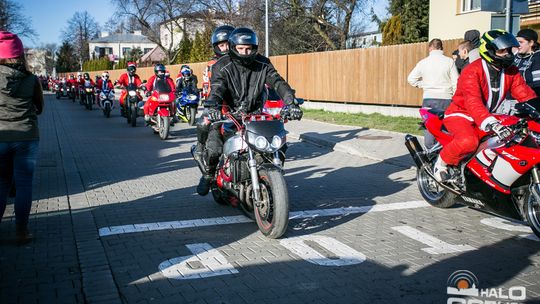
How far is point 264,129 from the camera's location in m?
5.32

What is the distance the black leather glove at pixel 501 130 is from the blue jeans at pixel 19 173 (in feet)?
14.1

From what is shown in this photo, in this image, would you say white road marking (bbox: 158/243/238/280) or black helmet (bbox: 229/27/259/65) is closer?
white road marking (bbox: 158/243/238/280)

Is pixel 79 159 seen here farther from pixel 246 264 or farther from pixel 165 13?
pixel 165 13

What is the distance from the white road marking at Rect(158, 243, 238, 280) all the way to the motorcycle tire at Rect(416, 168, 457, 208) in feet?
9.36

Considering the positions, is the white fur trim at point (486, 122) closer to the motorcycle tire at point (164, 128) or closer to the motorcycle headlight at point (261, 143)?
the motorcycle headlight at point (261, 143)

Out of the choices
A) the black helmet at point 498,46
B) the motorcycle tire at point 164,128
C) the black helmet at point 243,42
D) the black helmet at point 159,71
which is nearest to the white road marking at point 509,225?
the black helmet at point 498,46

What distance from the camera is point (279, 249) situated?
5027mm

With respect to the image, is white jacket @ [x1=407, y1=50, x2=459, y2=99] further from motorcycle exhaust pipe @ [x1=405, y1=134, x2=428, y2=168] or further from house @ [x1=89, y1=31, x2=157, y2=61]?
house @ [x1=89, y1=31, x2=157, y2=61]

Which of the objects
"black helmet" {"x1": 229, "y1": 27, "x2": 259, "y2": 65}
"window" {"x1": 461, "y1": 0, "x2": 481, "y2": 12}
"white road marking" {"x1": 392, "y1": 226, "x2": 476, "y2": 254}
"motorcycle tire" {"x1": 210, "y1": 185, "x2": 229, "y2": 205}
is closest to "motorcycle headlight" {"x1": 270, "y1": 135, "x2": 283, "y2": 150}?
"black helmet" {"x1": 229, "y1": 27, "x2": 259, "y2": 65}

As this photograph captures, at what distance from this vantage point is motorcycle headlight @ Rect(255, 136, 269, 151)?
5.23m

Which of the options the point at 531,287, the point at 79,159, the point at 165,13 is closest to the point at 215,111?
the point at 531,287

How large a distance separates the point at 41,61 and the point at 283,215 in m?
126

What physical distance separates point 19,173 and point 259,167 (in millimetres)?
Answer: 2268

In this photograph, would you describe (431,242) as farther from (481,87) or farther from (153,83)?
(153,83)
